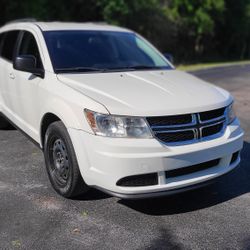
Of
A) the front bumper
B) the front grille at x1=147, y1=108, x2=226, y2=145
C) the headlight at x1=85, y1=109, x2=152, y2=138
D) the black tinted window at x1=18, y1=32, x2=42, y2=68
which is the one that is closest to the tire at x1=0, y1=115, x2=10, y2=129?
the black tinted window at x1=18, y1=32, x2=42, y2=68

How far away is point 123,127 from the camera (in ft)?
12.1

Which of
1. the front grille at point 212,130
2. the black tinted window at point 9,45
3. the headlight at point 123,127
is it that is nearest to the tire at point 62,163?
the headlight at point 123,127

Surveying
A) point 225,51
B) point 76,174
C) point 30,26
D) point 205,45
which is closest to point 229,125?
point 76,174

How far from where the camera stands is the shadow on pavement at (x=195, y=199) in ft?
13.7

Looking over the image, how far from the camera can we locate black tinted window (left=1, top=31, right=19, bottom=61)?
6133 millimetres

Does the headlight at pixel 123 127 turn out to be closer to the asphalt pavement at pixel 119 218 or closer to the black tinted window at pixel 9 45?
the asphalt pavement at pixel 119 218

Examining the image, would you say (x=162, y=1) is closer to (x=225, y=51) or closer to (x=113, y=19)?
→ (x=113, y=19)

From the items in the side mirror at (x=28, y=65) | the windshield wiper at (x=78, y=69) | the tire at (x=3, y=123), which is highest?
the side mirror at (x=28, y=65)

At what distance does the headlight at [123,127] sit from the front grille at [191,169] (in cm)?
42

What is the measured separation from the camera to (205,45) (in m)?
36.3

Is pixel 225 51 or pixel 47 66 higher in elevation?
pixel 47 66

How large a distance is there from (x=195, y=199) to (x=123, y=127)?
129 centimetres

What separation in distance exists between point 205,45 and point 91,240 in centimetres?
3442

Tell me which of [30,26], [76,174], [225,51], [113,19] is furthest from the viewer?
[225,51]
